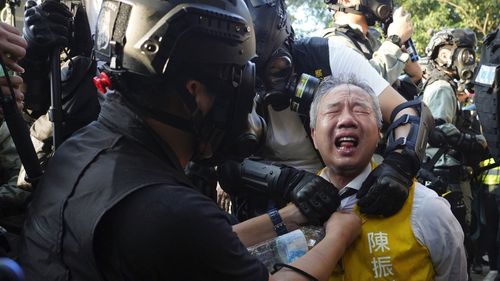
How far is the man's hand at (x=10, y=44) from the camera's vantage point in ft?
6.59

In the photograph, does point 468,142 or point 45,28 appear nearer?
point 45,28

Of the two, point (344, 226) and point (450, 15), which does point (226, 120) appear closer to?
point (344, 226)

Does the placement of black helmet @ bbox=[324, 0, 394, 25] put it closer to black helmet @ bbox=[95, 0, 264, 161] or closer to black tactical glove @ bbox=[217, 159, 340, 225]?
black tactical glove @ bbox=[217, 159, 340, 225]

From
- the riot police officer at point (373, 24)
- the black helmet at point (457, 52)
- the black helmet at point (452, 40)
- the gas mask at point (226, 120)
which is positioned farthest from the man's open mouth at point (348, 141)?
the black helmet at point (452, 40)

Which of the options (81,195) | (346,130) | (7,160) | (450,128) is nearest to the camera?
(81,195)

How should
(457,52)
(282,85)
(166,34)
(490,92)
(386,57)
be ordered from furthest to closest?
(457,52)
(386,57)
(490,92)
(282,85)
(166,34)

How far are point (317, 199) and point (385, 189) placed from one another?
281 millimetres

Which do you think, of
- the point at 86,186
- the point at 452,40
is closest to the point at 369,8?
the point at 452,40

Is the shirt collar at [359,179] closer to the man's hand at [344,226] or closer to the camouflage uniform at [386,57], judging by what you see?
the man's hand at [344,226]

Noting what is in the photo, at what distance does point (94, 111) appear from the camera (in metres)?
3.18

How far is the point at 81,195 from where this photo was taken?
1604mm

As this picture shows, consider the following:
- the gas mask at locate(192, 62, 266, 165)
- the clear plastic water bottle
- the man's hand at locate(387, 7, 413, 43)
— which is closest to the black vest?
the gas mask at locate(192, 62, 266, 165)

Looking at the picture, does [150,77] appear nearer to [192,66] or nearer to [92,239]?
[192,66]

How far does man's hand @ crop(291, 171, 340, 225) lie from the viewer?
258 cm
